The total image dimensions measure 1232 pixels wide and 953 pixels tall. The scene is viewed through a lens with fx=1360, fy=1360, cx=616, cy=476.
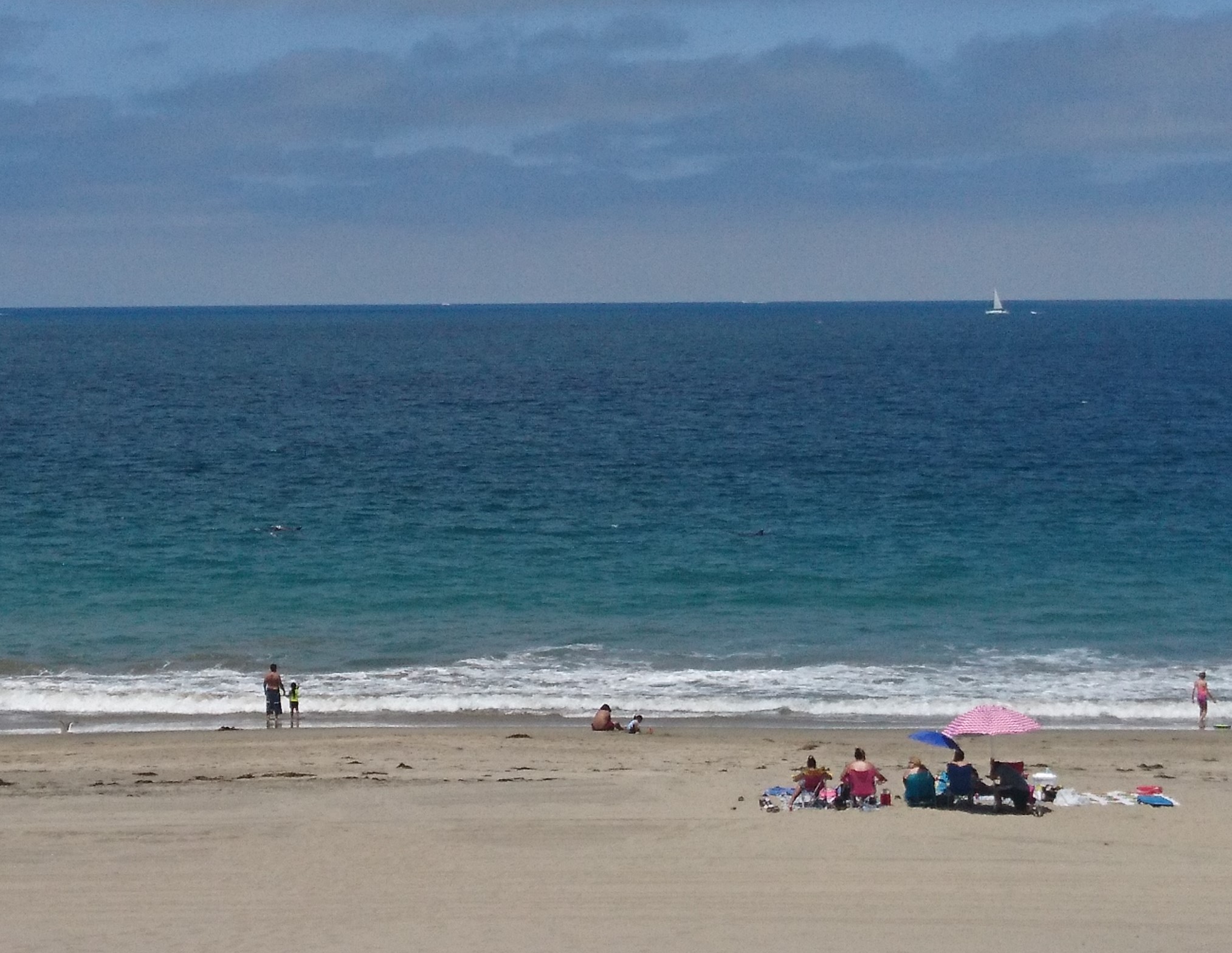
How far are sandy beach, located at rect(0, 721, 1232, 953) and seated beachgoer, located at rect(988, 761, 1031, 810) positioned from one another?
25 centimetres

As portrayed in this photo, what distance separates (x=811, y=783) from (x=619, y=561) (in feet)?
61.7

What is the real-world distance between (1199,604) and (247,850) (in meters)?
24.8

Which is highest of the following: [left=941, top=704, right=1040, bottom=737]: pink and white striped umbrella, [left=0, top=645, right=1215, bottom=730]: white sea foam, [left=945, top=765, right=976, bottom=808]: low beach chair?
[left=941, top=704, right=1040, bottom=737]: pink and white striped umbrella

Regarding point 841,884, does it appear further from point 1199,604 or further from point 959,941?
point 1199,604

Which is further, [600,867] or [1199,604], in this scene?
[1199,604]

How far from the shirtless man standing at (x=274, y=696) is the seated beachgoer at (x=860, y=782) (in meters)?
11.2

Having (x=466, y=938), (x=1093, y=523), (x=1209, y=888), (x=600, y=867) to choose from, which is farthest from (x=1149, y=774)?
(x=1093, y=523)

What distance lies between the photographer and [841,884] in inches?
Result: 649

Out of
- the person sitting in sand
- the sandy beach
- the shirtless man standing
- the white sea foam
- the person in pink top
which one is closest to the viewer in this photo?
the sandy beach

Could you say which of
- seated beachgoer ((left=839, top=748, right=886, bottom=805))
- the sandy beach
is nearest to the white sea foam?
the sandy beach

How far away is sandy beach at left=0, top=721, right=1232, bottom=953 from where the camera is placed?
15289 mm

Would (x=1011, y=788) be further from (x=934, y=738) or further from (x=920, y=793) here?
(x=934, y=738)

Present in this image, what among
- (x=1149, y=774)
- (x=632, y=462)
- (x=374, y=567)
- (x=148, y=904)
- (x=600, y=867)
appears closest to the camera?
(x=148, y=904)

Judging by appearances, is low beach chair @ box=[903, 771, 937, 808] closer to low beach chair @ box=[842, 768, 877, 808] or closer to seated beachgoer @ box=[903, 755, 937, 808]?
seated beachgoer @ box=[903, 755, 937, 808]
